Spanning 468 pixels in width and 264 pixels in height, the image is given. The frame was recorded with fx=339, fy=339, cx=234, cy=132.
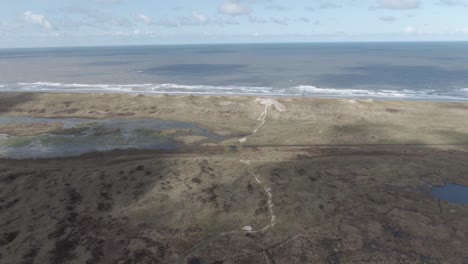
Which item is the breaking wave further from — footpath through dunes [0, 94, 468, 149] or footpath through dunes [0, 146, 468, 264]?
footpath through dunes [0, 146, 468, 264]

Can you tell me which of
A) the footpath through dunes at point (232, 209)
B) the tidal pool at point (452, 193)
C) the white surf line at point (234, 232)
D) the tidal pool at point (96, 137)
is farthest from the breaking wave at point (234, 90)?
the white surf line at point (234, 232)

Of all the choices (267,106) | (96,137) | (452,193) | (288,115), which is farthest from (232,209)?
(267,106)

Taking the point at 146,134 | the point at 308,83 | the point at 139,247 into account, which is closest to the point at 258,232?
the point at 139,247

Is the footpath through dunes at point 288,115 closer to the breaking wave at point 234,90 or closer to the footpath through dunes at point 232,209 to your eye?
the footpath through dunes at point 232,209

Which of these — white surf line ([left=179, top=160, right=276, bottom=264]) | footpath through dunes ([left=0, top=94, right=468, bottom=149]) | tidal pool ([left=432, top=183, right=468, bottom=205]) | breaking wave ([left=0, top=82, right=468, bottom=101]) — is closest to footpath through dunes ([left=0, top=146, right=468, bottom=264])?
white surf line ([left=179, top=160, right=276, bottom=264])

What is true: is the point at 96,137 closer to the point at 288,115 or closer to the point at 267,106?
the point at 267,106

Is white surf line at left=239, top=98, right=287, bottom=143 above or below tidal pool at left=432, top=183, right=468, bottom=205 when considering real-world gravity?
above
